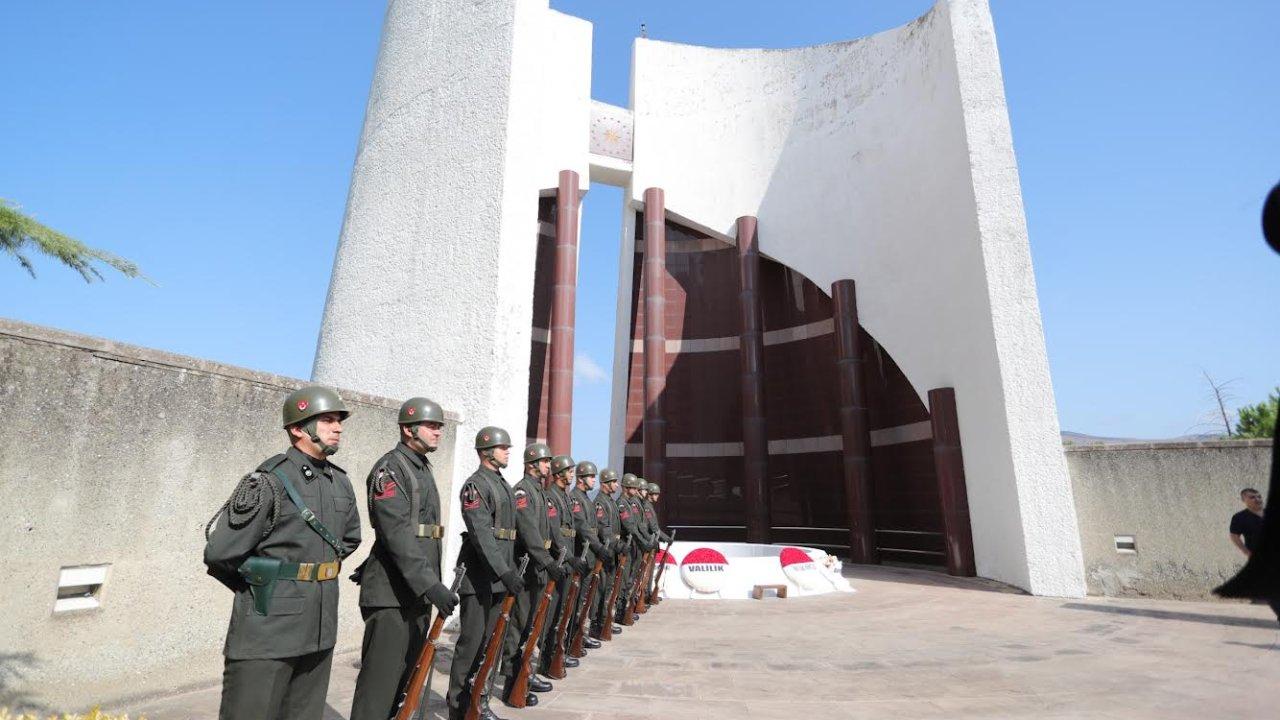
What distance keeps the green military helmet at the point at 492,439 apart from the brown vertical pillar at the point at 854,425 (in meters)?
12.3

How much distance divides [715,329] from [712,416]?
8.66 ft

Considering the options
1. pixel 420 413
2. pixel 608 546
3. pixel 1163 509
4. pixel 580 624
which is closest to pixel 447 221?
pixel 608 546

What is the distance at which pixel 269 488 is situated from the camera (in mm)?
2844

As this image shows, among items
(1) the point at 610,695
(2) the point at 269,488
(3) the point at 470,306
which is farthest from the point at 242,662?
(3) the point at 470,306

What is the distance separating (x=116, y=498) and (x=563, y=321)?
12097 millimetres

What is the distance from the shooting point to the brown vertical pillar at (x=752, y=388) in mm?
16686

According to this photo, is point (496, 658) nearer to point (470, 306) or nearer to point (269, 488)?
point (269, 488)

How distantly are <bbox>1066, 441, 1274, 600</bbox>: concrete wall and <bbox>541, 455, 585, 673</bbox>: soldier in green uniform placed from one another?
28.0 ft

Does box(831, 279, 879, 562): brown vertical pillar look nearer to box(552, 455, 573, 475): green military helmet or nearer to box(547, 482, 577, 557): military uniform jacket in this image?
box(547, 482, 577, 557): military uniform jacket

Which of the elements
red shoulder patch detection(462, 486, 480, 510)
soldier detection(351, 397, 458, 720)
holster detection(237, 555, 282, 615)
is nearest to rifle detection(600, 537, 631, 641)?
red shoulder patch detection(462, 486, 480, 510)

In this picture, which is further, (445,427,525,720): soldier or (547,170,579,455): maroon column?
(547,170,579,455): maroon column

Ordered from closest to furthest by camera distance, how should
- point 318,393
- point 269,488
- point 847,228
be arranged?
point 269,488
point 318,393
point 847,228

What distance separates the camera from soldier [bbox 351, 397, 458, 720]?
3357mm

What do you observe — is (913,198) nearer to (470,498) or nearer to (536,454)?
(536,454)
